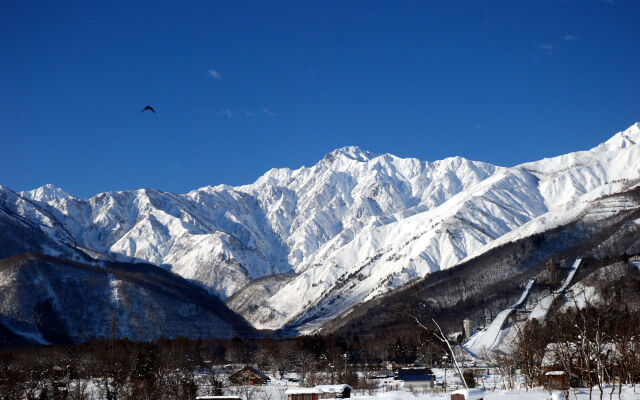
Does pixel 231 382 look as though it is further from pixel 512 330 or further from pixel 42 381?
pixel 512 330

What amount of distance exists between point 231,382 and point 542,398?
67.6 metres

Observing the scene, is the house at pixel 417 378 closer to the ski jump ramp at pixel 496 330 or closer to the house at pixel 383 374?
the house at pixel 383 374

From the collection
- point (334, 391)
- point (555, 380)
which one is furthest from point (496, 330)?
point (555, 380)

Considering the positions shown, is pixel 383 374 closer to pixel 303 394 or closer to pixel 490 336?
pixel 490 336

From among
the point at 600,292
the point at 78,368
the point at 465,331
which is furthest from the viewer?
the point at 465,331

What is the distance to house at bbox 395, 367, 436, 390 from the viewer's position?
109 metres

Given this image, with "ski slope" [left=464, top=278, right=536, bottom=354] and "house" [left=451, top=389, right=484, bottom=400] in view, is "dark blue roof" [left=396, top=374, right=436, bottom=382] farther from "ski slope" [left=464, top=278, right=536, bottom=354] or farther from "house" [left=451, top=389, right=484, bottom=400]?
"house" [left=451, top=389, right=484, bottom=400]

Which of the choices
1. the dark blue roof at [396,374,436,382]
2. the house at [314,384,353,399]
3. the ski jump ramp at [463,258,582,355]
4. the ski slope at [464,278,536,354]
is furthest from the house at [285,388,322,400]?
the ski slope at [464,278,536,354]

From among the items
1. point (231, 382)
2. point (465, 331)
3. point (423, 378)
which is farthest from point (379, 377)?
point (465, 331)

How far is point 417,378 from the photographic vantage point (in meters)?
112

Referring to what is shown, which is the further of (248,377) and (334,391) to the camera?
(248,377)

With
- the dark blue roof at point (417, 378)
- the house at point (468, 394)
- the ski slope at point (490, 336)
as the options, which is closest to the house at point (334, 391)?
the house at point (468, 394)

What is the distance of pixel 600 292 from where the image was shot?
161 meters

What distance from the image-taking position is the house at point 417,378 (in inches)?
4286
